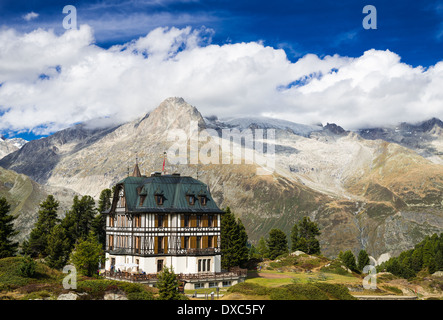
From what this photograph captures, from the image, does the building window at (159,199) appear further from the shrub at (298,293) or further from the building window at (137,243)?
the shrub at (298,293)

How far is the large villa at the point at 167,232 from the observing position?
65.8 metres

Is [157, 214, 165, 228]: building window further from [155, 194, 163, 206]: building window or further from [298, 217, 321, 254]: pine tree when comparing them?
[298, 217, 321, 254]: pine tree

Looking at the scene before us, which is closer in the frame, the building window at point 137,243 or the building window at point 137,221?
the building window at point 137,243

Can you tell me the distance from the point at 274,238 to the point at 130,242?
56083 mm

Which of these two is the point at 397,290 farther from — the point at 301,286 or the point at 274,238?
the point at 274,238

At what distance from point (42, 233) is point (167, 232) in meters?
27.0

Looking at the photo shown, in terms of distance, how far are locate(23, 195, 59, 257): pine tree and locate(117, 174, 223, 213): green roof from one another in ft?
62.7

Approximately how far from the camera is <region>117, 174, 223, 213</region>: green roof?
222 feet

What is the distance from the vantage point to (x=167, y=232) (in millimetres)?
67125

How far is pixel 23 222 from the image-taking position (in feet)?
618

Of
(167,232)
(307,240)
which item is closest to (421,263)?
(307,240)

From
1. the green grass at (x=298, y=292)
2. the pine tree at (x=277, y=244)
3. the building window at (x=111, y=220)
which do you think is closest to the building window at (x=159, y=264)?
the building window at (x=111, y=220)
